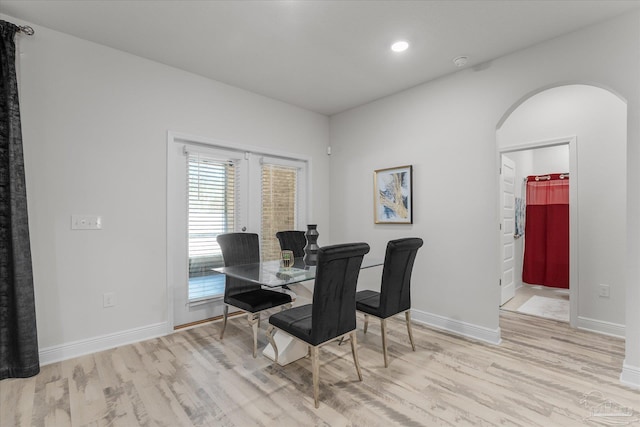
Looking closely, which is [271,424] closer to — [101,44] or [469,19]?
[469,19]

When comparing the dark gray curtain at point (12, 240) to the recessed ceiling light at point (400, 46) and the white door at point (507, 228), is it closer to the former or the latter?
the recessed ceiling light at point (400, 46)

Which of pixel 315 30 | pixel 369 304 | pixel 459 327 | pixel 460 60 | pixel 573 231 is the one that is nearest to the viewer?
pixel 315 30

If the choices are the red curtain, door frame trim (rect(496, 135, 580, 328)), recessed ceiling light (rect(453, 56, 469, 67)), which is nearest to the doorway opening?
the red curtain

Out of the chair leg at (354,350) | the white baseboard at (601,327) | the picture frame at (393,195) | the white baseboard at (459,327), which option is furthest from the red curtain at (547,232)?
the chair leg at (354,350)

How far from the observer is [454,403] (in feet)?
6.32

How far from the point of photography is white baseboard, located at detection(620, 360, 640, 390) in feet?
6.82

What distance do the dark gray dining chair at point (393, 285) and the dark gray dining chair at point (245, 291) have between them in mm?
812

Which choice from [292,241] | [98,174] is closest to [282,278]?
[292,241]

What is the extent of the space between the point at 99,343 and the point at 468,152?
3.85m

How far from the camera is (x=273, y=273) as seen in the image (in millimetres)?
2449

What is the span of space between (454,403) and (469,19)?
2703 mm

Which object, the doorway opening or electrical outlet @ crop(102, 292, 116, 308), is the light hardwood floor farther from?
the doorway opening

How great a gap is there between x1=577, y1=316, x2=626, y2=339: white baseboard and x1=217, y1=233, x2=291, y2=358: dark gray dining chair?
3.11m

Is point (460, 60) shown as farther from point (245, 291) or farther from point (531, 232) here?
point (531, 232)
